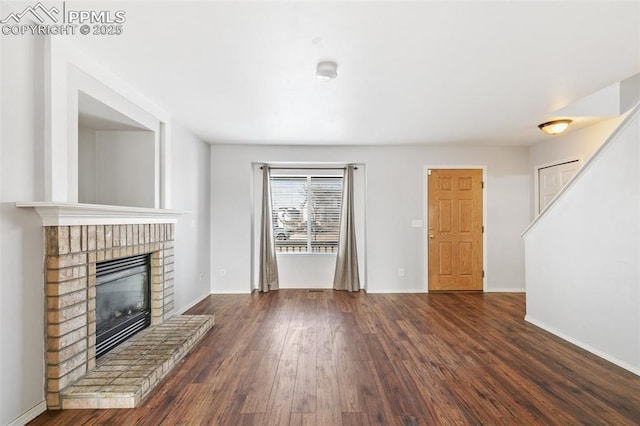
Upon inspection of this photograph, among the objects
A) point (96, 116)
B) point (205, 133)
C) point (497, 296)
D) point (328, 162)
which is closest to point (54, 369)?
point (96, 116)

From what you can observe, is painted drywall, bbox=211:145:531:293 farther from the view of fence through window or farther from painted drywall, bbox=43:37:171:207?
painted drywall, bbox=43:37:171:207

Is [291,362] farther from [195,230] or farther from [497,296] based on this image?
[497,296]

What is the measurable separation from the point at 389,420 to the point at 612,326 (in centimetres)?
224

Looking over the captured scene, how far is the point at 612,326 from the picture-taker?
2574 millimetres

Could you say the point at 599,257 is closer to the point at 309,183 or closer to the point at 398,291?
the point at 398,291

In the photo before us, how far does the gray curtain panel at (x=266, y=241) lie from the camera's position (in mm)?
5070

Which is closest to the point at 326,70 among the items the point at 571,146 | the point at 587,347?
the point at 587,347

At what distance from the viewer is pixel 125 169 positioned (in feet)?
10.5

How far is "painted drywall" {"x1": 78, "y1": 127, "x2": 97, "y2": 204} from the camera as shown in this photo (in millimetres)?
3002

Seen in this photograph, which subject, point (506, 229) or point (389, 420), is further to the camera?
point (506, 229)

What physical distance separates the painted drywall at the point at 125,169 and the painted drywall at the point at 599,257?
4.35 m

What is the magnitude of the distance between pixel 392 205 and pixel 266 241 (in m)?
2.21

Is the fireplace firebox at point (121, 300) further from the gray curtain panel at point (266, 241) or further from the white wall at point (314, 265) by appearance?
the white wall at point (314, 265)

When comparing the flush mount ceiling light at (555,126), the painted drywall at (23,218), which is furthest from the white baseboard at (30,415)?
the flush mount ceiling light at (555,126)
